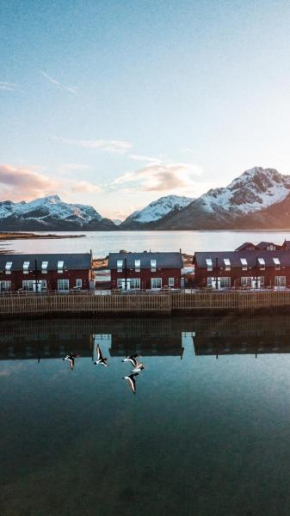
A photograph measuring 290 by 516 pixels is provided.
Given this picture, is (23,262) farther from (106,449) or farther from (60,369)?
(106,449)

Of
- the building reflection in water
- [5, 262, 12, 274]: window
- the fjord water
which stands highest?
[5, 262, 12, 274]: window

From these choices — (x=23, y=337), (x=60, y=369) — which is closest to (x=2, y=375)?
(x=60, y=369)

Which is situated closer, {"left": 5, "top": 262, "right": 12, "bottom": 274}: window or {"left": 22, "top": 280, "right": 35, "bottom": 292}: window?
{"left": 5, "top": 262, "right": 12, "bottom": 274}: window

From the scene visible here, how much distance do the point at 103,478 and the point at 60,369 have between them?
1647 cm

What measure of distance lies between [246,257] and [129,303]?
63.2ft

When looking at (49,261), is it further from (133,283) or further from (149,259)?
(149,259)

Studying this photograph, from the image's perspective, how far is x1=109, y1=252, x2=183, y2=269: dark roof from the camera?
57031 mm

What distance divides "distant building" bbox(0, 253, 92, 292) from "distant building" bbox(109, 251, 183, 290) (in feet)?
14.4

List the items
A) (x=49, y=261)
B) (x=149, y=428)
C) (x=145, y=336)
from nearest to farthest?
(x=149, y=428) < (x=145, y=336) < (x=49, y=261)

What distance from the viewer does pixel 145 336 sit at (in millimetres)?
44969

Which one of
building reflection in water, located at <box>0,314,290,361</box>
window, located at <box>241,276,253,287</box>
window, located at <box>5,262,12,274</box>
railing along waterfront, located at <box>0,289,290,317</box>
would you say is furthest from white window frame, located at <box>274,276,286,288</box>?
window, located at <box>5,262,12,274</box>

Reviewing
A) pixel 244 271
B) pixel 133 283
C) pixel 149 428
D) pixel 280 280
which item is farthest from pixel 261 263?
pixel 149 428

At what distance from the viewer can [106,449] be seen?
2261cm

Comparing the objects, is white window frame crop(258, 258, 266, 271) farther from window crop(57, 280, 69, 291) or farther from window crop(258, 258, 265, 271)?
window crop(57, 280, 69, 291)
